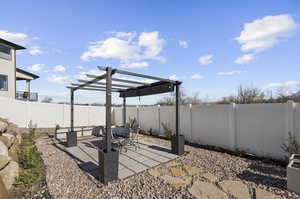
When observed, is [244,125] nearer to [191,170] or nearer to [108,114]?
[191,170]

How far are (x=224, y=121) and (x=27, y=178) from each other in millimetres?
5706

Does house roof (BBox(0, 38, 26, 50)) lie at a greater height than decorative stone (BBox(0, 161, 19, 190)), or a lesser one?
greater

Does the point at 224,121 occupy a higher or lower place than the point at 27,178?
higher

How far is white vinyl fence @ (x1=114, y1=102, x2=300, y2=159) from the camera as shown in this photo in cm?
393

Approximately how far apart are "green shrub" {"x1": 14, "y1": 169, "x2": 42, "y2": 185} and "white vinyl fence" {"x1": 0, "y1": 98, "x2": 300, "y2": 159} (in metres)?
5.34

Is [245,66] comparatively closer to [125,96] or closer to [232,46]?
[232,46]

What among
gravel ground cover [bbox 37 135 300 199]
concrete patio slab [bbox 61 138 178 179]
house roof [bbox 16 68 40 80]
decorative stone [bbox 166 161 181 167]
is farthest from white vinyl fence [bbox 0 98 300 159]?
house roof [bbox 16 68 40 80]

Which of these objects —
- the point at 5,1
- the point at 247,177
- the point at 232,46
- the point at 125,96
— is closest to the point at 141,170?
the point at 247,177

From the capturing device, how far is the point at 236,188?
2773mm

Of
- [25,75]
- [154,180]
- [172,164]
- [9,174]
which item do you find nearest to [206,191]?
[154,180]

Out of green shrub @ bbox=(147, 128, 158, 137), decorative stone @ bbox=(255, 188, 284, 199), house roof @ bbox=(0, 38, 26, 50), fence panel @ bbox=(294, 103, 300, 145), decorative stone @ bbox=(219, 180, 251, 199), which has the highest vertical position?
house roof @ bbox=(0, 38, 26, 50)

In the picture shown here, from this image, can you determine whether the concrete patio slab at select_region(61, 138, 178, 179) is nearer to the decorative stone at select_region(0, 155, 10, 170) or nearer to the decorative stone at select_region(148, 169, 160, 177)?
the decorative stone at select_region(148, 169, 160, 177)

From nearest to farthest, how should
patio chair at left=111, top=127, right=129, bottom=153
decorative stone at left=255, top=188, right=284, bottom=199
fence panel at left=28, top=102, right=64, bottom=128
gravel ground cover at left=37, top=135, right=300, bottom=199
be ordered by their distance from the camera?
decorative stone at left=255, top=188, right=284, bottom=199 → gravel ground cover at left=37, top=135, right=300, bottom=199 → patio chair at left=111, top=127, right=129, bottom=153 → fence panel at left=28, top=102, right=64, bottom=128

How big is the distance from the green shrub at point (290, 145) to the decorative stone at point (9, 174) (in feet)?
20.6
